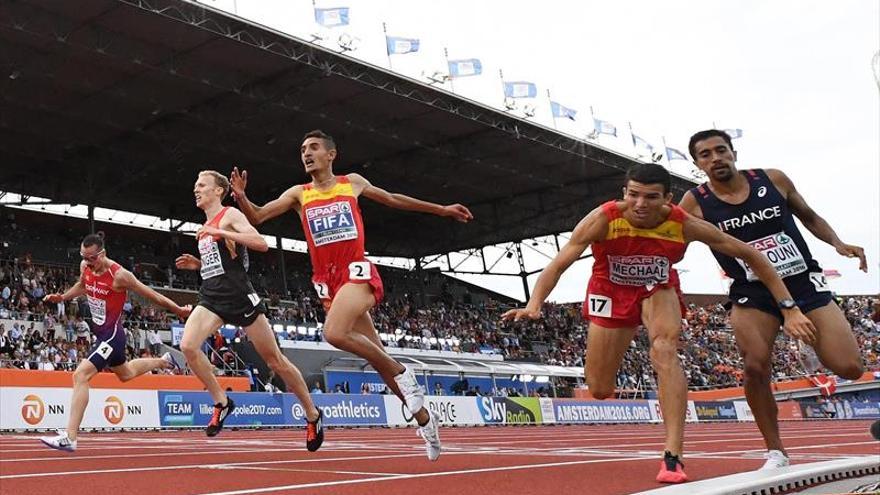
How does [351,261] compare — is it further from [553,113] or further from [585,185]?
[585,185]

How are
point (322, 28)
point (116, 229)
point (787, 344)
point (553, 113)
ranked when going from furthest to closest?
1. point (787, 344)
2. point (116, 229)
3. point (553, 113)
4. point (322, 28)

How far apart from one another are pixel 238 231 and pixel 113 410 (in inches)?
432

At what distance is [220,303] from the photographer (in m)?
7.69

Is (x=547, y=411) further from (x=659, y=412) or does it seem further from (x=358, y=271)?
(x=358, y=271)

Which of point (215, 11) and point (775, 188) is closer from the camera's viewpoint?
point (775, 188)

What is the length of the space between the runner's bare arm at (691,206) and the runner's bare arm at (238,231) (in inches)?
126

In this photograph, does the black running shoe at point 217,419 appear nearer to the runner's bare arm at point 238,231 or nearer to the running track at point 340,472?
the running track at point 340,472

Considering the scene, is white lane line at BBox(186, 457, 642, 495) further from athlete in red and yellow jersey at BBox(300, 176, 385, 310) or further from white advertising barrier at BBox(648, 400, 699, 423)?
white advertising barrier at BBox(648, 400, 699, 423)

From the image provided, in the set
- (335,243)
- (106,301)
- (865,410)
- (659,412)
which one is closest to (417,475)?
(335,243)

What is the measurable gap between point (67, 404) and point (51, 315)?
29.8 feet

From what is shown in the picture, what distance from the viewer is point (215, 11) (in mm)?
22266

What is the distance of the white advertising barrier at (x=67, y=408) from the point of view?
15.8 meters

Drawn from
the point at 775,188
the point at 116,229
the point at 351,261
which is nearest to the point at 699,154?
the point at 775,188

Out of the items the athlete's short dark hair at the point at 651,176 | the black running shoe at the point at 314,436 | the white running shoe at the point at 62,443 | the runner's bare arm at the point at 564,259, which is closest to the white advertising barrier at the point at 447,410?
the white running shoe at the point at 62,443
